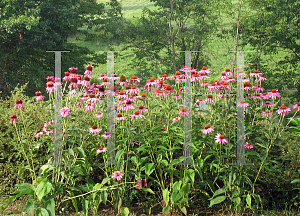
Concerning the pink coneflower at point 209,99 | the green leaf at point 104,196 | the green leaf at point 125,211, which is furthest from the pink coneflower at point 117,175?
the pink coneflower at point 209,99

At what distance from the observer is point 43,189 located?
2.45 metres

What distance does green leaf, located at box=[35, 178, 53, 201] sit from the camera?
242 centimetres

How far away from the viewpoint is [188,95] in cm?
272

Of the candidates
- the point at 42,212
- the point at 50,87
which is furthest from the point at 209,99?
the point at 42,212

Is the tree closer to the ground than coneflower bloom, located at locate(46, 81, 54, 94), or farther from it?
farther from it

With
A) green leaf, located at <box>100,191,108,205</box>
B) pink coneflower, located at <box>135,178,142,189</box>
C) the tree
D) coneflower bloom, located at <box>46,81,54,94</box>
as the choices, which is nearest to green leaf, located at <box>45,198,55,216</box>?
green leaf, located at <box>100,191,108,205</box>

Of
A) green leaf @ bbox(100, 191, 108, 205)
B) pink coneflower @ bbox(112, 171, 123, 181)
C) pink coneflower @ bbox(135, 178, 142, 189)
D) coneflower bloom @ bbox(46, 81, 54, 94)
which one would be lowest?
green leaf @ bbox(100, 191, 108, 205)

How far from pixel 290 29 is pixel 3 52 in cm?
900

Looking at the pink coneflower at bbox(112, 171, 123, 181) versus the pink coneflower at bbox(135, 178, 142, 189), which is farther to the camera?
the pink coneflower at bbox(135, 178, 142, 189)

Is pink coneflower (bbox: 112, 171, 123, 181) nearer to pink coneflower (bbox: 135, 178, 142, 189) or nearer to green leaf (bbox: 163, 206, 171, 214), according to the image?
pink coneflower (bbox: 135, 178, 142, 189)

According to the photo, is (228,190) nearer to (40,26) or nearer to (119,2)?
(40,26)

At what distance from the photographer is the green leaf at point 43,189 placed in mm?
2417

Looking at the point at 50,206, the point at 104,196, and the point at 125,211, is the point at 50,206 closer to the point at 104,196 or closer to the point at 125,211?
the point at 104,196

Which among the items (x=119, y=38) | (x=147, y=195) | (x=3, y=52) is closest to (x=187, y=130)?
(x=147, y=195)
